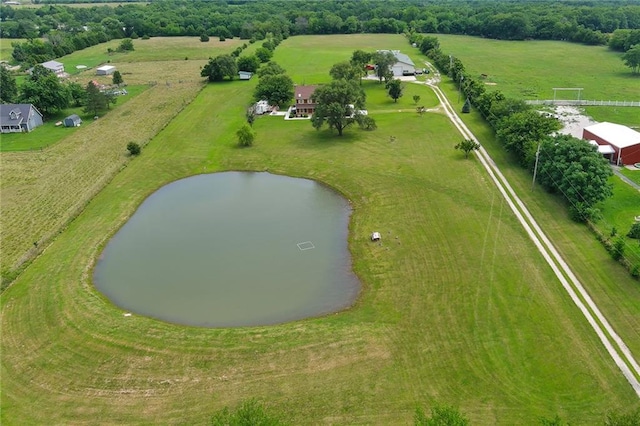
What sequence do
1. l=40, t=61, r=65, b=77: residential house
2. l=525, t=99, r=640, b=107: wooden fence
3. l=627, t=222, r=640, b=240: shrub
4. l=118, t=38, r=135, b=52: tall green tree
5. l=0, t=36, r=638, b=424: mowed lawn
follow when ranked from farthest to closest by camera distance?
1. l=118, t=38, r=135, b=52: tall green tree
2. l=40, t=61, r=65, b=77: residential house
3. l=525, t=99, r=640, b=107: wooden fence
4. l=627, t=222, r=640, b=240: shrub
5. l=0, t=36, r=638, b=424: mowed lawn

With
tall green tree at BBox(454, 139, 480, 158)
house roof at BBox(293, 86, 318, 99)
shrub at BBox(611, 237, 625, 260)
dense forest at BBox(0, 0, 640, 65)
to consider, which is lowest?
shrub at BBox(611, 237, 625, 260)

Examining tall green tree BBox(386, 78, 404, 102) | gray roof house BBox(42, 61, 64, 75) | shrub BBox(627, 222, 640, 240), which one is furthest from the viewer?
gray roof house BBox(42, 61, 64, 75)

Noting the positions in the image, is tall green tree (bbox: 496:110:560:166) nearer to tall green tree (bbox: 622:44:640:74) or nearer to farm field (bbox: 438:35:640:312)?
farm field (bbox: 438:35:640:312)

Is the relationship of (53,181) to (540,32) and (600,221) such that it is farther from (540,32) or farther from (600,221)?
(540,32)

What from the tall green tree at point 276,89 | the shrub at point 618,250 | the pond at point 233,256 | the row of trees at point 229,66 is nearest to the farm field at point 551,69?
the tall green tree at point 276,89

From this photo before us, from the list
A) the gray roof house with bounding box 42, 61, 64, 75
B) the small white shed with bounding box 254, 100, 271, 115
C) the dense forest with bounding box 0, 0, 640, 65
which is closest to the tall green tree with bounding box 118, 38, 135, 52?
the dense forest with bounding box 0, 0, 640, 65

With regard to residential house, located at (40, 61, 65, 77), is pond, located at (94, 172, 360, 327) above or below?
below

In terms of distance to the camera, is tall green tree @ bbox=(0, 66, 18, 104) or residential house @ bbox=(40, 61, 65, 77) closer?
tall green tree @ bbox=(0, 66, 18, 104)

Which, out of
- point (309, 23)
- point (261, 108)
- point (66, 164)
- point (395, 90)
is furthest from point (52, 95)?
point (309, 23)
